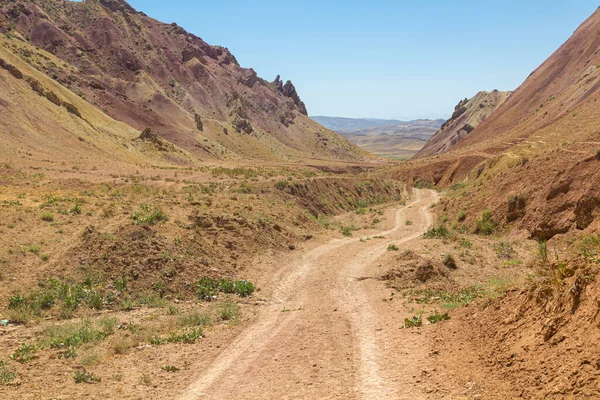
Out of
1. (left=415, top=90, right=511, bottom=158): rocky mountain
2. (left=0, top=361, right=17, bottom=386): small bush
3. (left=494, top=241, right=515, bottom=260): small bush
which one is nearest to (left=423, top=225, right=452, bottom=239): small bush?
(left=494, top=241, right=515, bottom=260): small bush

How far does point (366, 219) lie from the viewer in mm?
35062

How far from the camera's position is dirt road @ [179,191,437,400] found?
8094mm

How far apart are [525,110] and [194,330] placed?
90.2m

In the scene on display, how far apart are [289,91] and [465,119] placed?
62.6m

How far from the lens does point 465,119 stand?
12506cm

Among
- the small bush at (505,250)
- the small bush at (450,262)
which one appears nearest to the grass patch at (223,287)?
the small bush at (450,262)

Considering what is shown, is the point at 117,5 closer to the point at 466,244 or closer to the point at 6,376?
the point at 466,244

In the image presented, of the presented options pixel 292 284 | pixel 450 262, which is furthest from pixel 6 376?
pixel 450 262

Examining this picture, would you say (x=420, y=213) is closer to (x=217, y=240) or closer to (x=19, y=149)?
(x=217, y=240)

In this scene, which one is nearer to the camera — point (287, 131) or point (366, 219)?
point (366, 219)

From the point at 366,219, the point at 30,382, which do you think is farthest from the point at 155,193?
the point at 30,382

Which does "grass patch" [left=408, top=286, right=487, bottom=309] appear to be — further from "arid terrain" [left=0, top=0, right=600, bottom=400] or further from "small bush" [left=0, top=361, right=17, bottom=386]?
"small bush" [left=0, top=361, right=17, bottom=386]

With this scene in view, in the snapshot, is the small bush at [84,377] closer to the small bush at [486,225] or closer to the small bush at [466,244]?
the small bush at [466,244]

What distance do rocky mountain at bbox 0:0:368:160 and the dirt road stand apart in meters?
67.9
